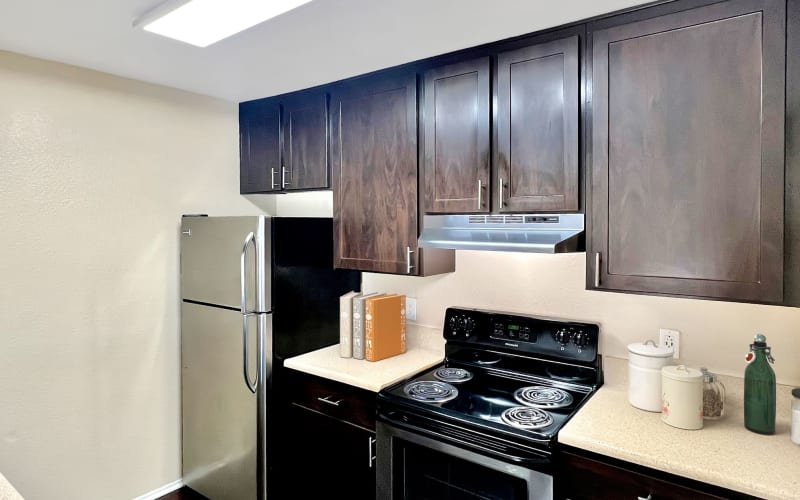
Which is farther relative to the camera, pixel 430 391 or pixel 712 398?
pixel 430 391

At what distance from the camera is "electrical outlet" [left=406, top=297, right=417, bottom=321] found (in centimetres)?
275

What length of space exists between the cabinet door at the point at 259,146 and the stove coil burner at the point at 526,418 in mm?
1856

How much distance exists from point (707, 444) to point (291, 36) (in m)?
2.09

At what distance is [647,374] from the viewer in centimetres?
177

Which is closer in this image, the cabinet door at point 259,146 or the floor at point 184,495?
the floor at point 184,495

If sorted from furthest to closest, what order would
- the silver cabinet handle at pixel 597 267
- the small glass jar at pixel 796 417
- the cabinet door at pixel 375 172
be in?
the cabinet door at pixel 375 172
the silver cabinet handle at pixel 597 267
the small glass jar at pixel 796 417

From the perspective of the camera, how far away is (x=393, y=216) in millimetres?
2375

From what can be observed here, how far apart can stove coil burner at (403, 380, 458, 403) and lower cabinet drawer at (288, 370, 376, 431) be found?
0.18 m

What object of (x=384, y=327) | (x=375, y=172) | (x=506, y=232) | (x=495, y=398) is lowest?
(x=495, y=398)

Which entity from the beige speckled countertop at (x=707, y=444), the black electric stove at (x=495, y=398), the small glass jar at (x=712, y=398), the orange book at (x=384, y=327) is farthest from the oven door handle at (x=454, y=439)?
the small glass jar at (x=712, y=398)

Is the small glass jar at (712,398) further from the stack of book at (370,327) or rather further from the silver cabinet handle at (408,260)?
the stack of book at (370,327)

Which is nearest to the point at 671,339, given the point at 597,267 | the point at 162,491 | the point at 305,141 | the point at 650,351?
the point at 650,351

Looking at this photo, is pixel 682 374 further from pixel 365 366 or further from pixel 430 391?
pixel 365 366

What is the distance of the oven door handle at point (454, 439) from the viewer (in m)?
1.63
